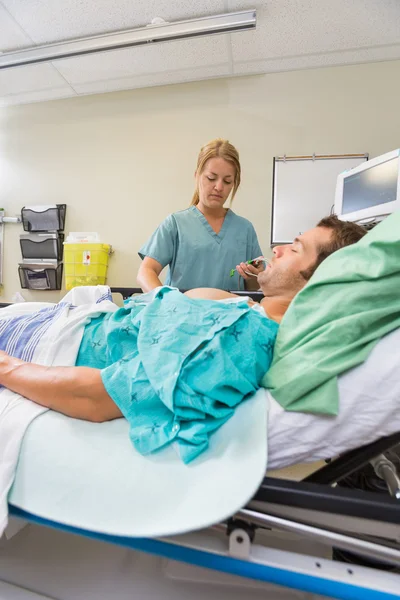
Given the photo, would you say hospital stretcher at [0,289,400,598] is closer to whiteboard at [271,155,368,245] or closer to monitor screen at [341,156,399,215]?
monitor screen at [341,156,399,215]

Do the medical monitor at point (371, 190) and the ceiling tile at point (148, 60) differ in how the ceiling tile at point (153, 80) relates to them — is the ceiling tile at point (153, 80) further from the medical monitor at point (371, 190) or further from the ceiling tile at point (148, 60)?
the medical monitor at point (371, 190)

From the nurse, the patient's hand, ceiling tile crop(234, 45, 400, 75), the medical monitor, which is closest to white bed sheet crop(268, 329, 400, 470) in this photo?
the patient's hand

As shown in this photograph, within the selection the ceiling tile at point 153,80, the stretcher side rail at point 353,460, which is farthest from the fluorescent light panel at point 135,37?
the stretcher side rail at point 353,460

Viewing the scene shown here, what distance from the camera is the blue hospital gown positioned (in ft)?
1.85

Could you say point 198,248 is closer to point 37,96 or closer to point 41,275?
point 41,275

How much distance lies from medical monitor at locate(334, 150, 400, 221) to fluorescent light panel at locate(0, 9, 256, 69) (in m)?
1.14

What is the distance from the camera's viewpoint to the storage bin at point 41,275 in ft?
9.81

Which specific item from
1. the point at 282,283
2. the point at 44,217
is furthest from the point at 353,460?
the point at 44,217

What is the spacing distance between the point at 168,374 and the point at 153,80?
9.61 ft

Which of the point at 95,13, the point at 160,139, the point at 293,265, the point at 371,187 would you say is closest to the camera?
the point at 293,265

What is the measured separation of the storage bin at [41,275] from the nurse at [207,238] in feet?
5.55

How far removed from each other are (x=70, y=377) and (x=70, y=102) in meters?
3.24

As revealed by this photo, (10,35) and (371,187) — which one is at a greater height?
(10,35)

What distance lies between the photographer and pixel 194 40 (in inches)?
89.4
